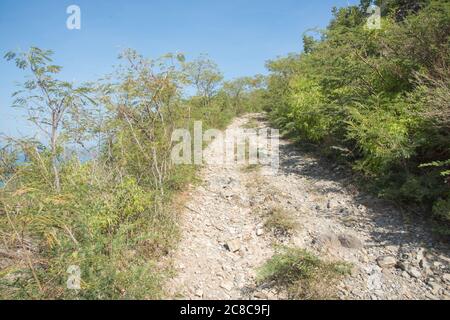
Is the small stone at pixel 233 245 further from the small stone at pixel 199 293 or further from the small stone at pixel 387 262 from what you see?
the small stone at pixel 387 262

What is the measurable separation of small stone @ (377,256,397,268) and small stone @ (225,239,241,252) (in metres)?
2.12

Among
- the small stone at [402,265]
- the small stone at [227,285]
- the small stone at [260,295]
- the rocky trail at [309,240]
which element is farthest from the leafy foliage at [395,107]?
the small stone at [227,285]

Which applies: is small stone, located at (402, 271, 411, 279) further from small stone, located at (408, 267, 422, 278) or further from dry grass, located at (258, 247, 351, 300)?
dry grass, located at (258, 247, 351, 300)

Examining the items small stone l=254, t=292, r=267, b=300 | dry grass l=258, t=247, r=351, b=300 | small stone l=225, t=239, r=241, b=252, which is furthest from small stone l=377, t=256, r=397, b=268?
small stone l=225, t=239, r=241, b=252

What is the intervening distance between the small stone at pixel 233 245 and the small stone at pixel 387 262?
2123 millimetres

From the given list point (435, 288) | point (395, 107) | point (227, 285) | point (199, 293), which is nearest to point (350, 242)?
point (435, 288)

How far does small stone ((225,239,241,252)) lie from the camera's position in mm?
4836

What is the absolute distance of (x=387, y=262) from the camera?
4066mm

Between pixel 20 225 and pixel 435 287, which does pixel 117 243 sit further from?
pixel 435 287

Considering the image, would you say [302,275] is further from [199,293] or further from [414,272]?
[414,272]

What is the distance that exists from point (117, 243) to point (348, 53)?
8423 mm

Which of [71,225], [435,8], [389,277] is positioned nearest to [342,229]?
[389,277]

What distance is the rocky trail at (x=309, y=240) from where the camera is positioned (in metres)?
3.77

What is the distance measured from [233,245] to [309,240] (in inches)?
50.6
